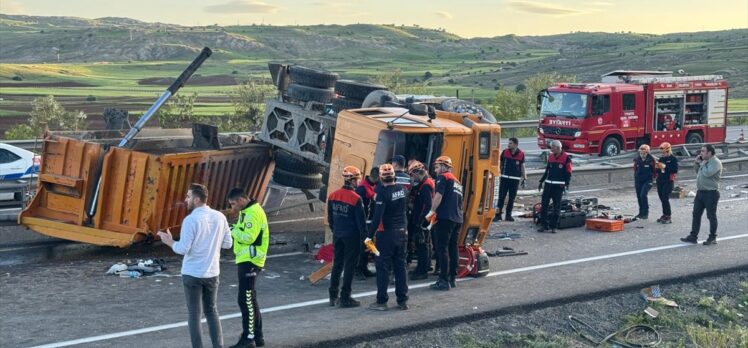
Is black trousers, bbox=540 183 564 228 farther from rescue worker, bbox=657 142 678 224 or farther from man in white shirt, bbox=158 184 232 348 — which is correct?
man in white shirt, bbox=158 184 232 348

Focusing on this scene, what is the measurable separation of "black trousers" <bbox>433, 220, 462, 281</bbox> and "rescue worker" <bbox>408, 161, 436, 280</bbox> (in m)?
0.25

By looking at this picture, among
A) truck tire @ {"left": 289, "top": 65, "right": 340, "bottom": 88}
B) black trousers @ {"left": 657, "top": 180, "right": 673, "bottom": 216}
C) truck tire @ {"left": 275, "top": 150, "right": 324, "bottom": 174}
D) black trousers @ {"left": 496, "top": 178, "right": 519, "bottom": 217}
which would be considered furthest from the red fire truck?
truck tire @ {"left": 289, "top": 65, "right": 340, "bottom": 88}

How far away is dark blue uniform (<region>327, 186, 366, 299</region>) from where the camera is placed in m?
10.5

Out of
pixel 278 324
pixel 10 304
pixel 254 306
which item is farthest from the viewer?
pixel 10 304

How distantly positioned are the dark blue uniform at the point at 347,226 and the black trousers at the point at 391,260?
324 mm

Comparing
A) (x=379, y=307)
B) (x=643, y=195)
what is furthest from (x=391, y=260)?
(x=643, y=195)

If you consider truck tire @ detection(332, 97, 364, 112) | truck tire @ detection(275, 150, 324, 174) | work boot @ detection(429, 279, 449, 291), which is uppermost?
truck tire @ detection(332, 97, 364, 112)

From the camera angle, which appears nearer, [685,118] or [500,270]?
[500,270]

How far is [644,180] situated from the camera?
1792cm

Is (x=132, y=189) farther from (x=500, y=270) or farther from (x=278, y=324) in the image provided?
(x=500, y=270)

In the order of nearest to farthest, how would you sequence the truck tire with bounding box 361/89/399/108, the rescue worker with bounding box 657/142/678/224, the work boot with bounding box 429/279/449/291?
the work boot with bounding box 429/279/449/291, the truck tire with bounding box 361/89/399/108, the rescue worker with bounding box 657/142/678/224

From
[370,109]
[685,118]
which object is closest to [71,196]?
[370,109]

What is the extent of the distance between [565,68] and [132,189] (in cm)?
9935

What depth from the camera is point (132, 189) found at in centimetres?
1354
